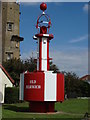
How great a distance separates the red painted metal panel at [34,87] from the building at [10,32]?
32.4 meters

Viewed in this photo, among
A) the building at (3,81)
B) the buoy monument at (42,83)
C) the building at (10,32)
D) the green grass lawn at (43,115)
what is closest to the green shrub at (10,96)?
the building at (3,81)

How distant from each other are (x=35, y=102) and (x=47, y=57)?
383 cm

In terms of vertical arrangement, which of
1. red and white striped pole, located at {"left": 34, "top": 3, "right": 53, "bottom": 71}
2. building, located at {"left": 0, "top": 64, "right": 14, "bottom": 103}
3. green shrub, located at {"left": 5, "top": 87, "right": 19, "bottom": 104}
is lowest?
green shrub, located at {"left": 5, "top": 87, "right": 19, "bottom": 104}

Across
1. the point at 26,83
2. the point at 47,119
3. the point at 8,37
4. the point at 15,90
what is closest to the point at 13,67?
the point at 8,37

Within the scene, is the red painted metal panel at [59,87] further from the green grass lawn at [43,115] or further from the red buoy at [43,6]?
the red buoy at [43,6]

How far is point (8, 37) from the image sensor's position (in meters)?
57.5

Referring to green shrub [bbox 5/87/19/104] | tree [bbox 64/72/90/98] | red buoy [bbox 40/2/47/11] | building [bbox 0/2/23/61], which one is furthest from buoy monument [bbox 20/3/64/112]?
tree [bbox 64/72/90/98]

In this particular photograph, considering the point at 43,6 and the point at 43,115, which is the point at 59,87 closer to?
the point at 43,115

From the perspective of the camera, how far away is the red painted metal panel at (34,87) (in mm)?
23969

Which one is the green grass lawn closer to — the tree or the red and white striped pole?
the red and white striped pole

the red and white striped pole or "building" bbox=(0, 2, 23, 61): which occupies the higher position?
"building" bbox=(0, 2, 23, 61)

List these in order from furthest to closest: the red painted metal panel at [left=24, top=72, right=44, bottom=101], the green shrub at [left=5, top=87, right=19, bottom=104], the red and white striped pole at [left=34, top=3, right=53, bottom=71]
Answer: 1. the green shrub at [left=5, top=87, right=19, bottom=104]
2. the red and white striped pole at [left=34, top=3, right=53, bottom=71]
3. the red painted metal panel at [left=24, top=72, right=44, bottom=101]

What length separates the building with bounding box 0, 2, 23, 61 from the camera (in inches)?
2245

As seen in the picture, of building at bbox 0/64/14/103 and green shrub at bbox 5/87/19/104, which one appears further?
building at bbox 0/64/14/103
